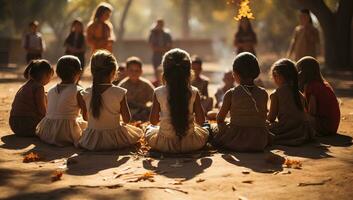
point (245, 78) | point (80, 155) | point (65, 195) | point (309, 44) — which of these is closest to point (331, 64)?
point (309, 44)

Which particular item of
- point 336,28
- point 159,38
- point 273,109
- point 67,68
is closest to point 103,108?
point 67,68

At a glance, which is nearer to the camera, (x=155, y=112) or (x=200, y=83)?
(x=155, y=112)

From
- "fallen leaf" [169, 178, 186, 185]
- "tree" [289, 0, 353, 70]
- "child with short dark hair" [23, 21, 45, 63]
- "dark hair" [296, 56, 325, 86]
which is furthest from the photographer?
"tree" [289, 0, 353, 70]

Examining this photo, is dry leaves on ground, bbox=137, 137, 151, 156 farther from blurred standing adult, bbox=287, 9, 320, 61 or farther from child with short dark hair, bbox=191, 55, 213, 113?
blurred standing adult, bbox=287, 9, 320, 61

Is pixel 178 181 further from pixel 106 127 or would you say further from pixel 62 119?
pixel 62 119

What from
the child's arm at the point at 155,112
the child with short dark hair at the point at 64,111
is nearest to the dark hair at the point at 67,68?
the child with short dark hair at the point at 64,111

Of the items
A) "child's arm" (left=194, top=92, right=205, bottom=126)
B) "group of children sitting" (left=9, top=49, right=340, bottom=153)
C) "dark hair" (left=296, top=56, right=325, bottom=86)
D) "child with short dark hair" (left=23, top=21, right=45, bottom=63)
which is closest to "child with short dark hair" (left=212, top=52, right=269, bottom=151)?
"group of children sitting" (left=9, top=49, right=340, bottom=153)

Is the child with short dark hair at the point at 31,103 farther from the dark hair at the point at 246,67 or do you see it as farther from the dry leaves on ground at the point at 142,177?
the dark hair at the point at 246,67

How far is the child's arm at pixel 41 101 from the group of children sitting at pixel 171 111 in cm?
2

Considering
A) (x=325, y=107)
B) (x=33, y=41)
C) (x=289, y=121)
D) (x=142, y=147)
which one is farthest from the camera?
(x=33, y=41)

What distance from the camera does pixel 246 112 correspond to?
22.5 feet

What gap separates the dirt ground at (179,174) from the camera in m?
4.89

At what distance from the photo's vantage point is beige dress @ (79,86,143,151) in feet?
22.5

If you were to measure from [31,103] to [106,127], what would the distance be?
164 centimetres
